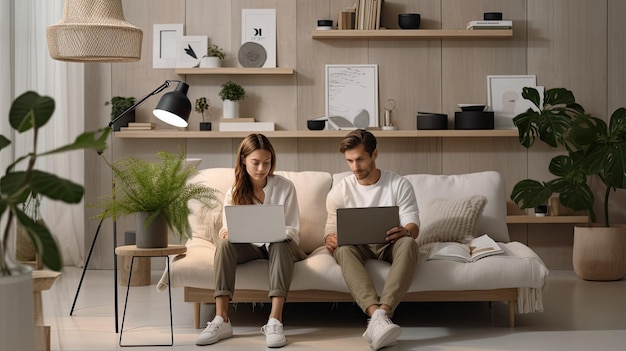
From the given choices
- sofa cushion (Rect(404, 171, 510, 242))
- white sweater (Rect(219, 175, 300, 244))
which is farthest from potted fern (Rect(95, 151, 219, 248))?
sofa cushion (Rect(404, 171, 510, 242))

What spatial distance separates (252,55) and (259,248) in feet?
7.83

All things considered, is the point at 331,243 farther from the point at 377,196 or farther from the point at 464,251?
the point at 464,251

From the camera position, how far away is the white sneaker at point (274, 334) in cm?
403

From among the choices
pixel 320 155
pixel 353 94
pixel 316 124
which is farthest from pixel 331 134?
pixel 353 94

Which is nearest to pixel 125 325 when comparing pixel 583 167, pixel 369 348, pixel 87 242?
pixel 369 348

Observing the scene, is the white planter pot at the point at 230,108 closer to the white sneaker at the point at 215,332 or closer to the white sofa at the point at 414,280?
the white sofa at the point at 414,280

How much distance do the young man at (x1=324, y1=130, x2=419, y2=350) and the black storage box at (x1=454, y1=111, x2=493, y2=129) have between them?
71.4 inches

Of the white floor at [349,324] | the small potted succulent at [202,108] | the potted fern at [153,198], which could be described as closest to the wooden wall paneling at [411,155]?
the small potted succulent at [202,108]

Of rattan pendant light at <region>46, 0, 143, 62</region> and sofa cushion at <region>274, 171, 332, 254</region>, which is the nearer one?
rattan pendant light at <region>46, 0, 143, 62</region>

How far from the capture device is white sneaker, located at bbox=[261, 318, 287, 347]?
403cm

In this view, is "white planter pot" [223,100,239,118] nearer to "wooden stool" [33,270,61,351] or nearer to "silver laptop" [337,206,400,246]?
"silver laptop" [337,206,400,246]

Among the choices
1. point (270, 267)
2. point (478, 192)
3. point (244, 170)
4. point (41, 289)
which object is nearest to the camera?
point (41, 289)

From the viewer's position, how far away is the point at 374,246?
4586 millimetres

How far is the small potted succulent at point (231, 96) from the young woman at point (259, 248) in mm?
1885
